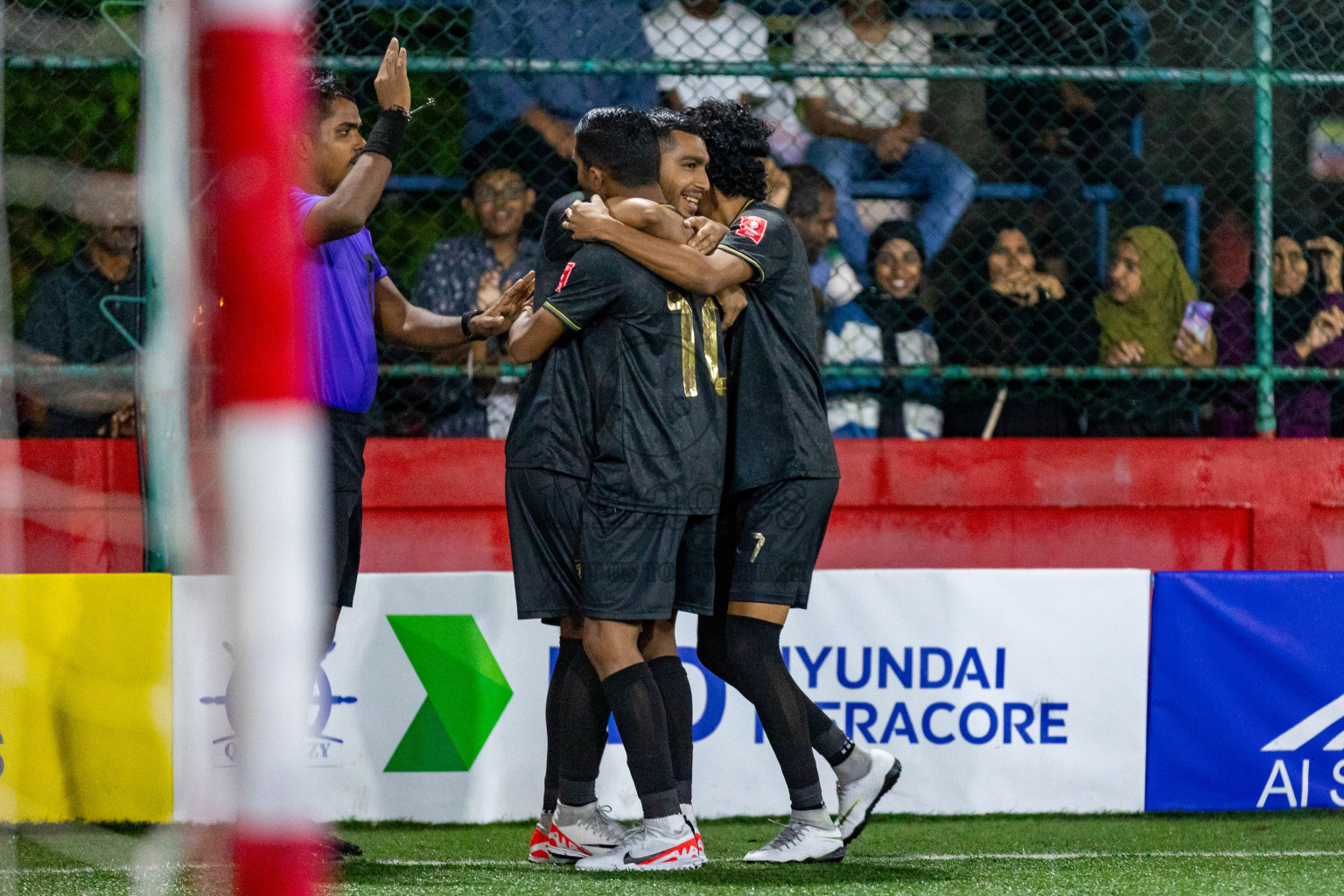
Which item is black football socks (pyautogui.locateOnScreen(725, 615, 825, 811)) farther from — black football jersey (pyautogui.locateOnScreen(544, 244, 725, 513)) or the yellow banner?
the yellow banner

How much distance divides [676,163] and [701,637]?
1.18 meters

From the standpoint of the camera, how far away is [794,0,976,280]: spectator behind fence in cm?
530

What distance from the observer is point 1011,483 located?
16.8 ft

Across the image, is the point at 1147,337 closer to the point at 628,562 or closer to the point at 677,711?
the point at 677,711

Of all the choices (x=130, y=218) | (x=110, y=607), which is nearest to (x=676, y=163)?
(x=130, y=218)

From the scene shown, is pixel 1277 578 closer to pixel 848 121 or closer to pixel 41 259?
pixel 848 121

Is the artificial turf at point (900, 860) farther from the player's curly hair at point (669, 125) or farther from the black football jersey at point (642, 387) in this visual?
the player's curly hair at point (669, 125)

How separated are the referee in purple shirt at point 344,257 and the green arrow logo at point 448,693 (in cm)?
66

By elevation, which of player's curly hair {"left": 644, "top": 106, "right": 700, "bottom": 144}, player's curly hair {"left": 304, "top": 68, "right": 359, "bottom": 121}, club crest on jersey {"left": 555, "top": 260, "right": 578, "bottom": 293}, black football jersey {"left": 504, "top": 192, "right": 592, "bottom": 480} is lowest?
black football jersey {"left": 504, "top": 192, "right": 592, "bottom": 480}

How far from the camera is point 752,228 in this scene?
3586mm

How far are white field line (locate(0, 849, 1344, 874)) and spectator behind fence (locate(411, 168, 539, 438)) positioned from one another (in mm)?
1754

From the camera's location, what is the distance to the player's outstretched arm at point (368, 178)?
3.27m

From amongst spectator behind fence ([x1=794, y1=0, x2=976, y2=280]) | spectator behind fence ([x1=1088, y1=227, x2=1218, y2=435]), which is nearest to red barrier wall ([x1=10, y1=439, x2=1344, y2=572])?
spectator behind fence ([x1=1088, y1=227, x2=1218, y2=435])

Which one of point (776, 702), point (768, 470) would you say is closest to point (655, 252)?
point (768, 470)
